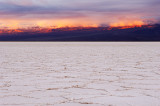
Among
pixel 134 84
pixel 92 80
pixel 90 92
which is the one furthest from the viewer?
Answer: pixel 92 80

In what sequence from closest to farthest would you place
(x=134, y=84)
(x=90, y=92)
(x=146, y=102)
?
1. (x=146, y=102)
2. (x=90, y=92)
3. (x=134, y=84)

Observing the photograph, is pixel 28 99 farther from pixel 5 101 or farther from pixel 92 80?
pixel 92 80

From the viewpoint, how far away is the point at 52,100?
5.58 ft

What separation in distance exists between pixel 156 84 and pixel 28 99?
1.26 m

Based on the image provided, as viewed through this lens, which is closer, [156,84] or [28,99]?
[28,99]

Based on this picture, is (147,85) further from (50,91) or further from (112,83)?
(50,91)

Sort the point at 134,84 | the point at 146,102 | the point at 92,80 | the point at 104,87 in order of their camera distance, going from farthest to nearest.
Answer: the point at 92,80 → the point at 134,84 → the point at 104,87 → the point at 146,102

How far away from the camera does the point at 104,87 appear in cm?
215

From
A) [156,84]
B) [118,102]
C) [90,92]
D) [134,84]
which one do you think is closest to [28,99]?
[90,92]

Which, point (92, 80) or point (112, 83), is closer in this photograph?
point (112, 83)

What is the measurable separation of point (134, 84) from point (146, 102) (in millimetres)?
668

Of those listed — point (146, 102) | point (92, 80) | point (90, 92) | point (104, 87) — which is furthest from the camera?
point (92, 80)

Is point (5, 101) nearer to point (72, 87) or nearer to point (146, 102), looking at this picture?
point (72, 87)

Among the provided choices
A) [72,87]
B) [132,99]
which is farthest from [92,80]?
[132,99]
